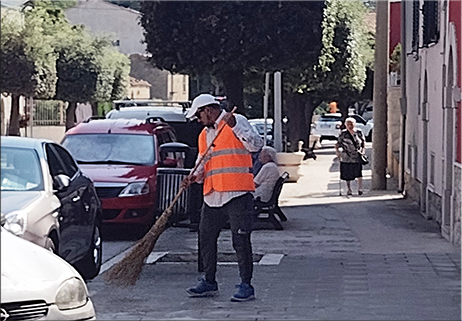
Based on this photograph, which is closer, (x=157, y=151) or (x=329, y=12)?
(x=157, y=151)

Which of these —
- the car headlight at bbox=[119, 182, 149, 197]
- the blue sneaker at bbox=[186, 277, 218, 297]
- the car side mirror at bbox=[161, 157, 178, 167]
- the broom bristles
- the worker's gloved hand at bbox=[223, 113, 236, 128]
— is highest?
the worker's gloved hand at bbox=[223, 113, 236, 128]

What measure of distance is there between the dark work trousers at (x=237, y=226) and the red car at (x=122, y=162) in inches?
190

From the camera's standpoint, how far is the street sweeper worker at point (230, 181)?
8.31m

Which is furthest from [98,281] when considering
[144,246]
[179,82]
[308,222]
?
[179,82]

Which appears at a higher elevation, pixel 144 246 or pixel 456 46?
pixel 456 46

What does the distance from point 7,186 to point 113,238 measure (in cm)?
498

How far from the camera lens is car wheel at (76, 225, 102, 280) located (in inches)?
396

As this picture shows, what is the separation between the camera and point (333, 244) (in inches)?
494

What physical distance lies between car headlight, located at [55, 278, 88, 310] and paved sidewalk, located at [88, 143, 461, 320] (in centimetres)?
171

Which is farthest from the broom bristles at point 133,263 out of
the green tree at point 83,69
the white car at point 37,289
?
the green tree at point 83,69

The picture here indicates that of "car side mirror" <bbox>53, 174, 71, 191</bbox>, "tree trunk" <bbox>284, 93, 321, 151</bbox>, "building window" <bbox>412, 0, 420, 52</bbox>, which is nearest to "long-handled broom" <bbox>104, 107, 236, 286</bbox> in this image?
"car side mirror" <bbox>53, 174, 71, 191</bbox>

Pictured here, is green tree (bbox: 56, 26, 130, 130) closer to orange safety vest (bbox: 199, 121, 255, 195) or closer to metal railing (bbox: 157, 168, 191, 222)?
metal railing (bbox: 157, 168, 191, 222)

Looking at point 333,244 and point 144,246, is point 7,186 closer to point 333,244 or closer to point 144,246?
point 144,246

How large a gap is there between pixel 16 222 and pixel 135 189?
18.0 feet
